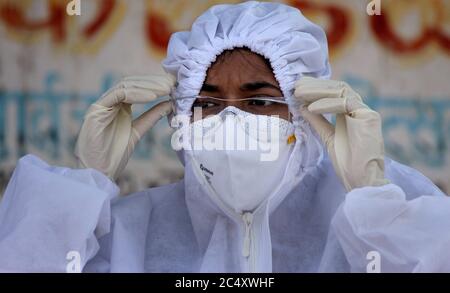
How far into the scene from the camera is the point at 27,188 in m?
2.23

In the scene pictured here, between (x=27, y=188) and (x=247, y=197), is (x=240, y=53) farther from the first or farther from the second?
(x=27, y=188)

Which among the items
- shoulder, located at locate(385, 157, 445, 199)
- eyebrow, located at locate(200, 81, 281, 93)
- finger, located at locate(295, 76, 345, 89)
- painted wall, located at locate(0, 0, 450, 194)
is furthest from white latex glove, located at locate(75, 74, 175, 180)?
painted wall, located at locate(0, 0, 450, 194)

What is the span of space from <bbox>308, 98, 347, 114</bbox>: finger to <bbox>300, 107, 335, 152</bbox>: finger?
2.8 inches

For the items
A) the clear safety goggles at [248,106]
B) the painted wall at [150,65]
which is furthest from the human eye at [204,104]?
the painted wall at [150,65]

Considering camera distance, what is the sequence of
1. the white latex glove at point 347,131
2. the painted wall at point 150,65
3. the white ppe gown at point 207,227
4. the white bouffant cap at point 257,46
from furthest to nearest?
the painted wall at point 150,65 → the white bouffant cap at point 257,46 → the white latex glove at point 347,131 → the white ppe gown at point 207,227

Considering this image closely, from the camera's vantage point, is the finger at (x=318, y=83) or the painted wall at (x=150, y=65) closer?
the finger at (x=318, y=83)

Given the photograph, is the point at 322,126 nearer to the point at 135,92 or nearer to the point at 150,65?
the point at 135,92

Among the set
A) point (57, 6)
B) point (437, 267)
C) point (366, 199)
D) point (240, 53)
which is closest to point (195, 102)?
point (240, 53)

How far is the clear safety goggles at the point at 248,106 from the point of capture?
2393 mm

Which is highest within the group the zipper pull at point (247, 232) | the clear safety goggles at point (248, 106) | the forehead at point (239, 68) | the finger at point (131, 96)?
the forehead at point (239, 68)

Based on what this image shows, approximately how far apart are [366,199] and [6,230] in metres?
0.83

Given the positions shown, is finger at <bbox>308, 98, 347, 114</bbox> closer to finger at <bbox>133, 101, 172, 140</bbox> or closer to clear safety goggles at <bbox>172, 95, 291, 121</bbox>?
clear safety goggles at <bbox>172, 95, 291, 121</bbox>

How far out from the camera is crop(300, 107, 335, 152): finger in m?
2.34

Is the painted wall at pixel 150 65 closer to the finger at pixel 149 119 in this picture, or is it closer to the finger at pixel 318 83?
the finger at pixel 149 119
